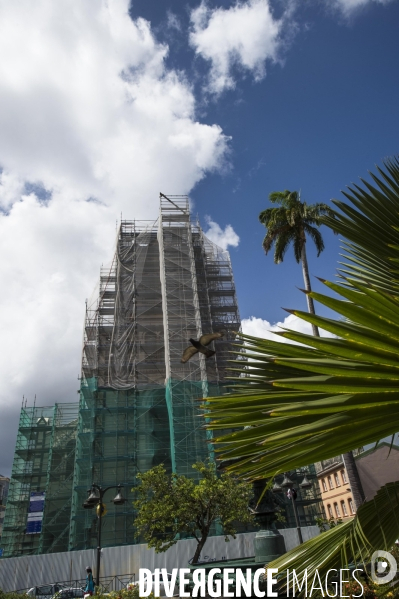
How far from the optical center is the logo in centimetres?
250

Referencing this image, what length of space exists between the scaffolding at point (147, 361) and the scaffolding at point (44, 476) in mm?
4486

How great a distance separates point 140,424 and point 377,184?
107 feet

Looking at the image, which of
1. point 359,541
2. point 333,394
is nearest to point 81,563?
point 359,541

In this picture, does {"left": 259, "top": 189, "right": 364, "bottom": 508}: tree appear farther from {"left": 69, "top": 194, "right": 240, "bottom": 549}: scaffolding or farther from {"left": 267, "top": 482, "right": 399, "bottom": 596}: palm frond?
{"left": 267, "top": 482, "right": 399, "bottom": 596}: palm frond

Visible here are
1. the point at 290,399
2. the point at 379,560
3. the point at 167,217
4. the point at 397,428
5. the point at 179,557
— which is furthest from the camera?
the point at 167,217

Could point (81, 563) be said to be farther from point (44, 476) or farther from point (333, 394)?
point (333, 394)

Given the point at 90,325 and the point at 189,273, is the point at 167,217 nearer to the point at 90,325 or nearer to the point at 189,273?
the point at 189,273

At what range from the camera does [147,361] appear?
36.8 metres

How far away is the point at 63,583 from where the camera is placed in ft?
74.6

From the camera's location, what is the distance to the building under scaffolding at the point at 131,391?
31.0 meters

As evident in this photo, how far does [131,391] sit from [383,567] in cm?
3340

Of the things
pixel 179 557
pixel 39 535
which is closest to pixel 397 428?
pixel 179 557

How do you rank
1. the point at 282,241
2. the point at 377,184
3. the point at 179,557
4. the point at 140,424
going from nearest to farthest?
the point at 377,184
the point at 282,241
the point at 179,557
the point at 140,424

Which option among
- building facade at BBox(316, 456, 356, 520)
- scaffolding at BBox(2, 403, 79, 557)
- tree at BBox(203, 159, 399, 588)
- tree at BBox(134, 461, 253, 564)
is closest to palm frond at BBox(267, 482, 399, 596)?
tree at BBox(203, 159, 399, 588)
